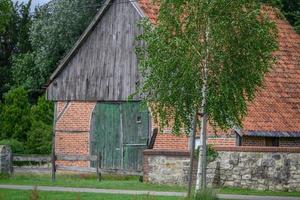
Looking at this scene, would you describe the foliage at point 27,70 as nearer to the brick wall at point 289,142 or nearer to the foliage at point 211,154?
the brick wall at point 289,142

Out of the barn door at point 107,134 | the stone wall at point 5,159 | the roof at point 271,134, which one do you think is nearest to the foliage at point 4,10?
the stone wall at point 5,159

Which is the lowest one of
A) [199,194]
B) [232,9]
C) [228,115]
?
[199,194]

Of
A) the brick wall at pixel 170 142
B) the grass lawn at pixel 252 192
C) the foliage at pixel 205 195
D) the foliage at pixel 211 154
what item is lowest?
the grass lawn at pixel 252 192

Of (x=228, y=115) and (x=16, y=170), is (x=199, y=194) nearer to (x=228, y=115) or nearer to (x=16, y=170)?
(x=228, y=115)

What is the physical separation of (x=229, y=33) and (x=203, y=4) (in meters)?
0.93

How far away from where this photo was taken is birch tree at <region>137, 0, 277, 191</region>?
747 inches

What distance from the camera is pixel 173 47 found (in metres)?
19.1

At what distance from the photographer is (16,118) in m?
42.6

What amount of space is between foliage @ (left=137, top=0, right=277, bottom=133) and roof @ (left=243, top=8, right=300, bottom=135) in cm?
813

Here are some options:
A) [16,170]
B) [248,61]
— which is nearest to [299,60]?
[16,170]

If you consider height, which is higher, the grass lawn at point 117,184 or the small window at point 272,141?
the small window at point 272,141

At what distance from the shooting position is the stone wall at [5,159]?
2730 cm

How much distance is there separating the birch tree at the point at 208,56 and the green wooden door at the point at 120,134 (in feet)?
40.6

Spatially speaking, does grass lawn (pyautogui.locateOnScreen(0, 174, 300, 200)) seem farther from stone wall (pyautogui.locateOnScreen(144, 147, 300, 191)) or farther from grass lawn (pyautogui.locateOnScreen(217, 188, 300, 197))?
stone wall (pyautogui.locateOnScreen(144, 147, 300, 191))
